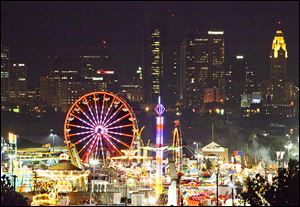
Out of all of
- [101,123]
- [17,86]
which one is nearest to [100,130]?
[101,123]

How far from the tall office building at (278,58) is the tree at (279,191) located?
394 ft

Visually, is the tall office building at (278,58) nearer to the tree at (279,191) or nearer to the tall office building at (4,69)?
the tall office building at (4,69)

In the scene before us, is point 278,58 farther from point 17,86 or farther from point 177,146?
point 177,146

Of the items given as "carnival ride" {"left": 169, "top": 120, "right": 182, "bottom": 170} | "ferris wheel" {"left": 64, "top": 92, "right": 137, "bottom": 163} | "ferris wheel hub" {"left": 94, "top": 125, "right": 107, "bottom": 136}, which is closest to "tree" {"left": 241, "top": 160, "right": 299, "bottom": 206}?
"carnival ride" {"left": 169, "top": 120, "right": 182, "bottom": 170}

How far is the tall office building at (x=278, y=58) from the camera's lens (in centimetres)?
14725

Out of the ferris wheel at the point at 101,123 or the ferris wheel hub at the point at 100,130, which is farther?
the ferris wheel hub at the point at 100,130

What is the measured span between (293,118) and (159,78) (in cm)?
3548

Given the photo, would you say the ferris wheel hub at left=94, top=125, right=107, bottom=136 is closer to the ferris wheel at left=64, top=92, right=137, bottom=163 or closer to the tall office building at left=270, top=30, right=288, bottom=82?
the ferris wheel at left=64, top=92, right=137, bottom=163

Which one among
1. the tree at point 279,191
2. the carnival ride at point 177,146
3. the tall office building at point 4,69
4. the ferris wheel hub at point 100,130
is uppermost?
the tall office building at point 4,69

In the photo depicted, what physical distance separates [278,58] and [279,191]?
414 feet

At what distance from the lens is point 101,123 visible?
44.0 m

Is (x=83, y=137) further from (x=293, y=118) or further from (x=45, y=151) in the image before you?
(x=293, y=118)

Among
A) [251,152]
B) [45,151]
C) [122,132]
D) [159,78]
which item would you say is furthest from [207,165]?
[159,78]

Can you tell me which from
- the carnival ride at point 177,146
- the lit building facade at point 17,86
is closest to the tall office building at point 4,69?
the lit building facade at point 17,86
